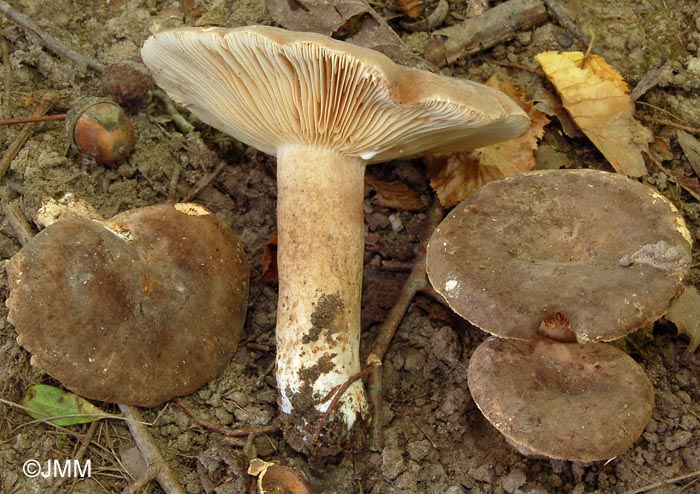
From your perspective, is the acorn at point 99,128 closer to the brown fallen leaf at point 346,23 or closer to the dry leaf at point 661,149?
the brown fallen leaf at point 346,23

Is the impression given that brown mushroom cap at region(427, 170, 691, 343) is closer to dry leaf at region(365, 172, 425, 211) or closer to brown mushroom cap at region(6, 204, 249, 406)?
dry leaf at region(365, 172, 425, 211)

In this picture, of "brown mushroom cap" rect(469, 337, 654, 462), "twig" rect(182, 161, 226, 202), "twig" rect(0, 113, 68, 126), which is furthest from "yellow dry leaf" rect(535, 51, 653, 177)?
"twig" rect(0, 113, 68, 126)

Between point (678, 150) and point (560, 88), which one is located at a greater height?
point (560, 88)

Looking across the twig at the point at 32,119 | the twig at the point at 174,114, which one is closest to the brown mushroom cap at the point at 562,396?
the twig at the point at 174,114

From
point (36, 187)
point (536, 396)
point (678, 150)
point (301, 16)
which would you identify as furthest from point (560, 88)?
point (36, 187)

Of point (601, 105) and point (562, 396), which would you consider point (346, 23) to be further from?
point (562, 396)

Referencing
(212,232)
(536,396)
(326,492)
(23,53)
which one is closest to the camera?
(536,396)

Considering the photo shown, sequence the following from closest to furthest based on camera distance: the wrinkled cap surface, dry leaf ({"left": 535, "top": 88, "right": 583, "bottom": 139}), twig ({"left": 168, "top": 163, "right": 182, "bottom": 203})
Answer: the wrinkled cap surface < twig ({"left": 168, "top": 163, "right": 182, "bottom": 203}) < dry leaf ({"left": 535, "top": 88, "right": 583, "bottom": 139})

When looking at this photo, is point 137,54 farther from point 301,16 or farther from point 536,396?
point 536,396
